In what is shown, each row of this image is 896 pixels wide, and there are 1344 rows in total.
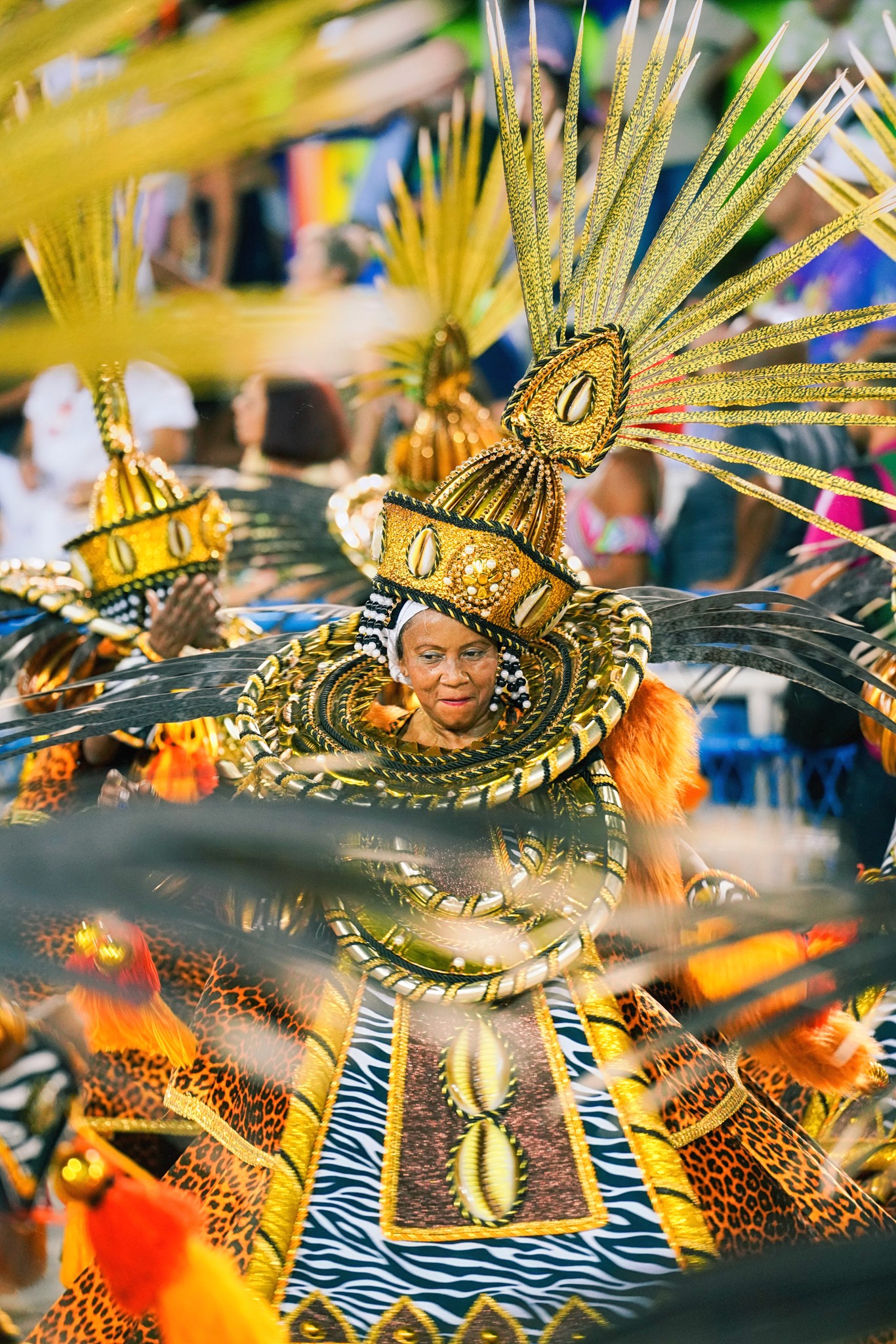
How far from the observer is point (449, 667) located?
1901 mm

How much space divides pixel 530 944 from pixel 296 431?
3.75 meters

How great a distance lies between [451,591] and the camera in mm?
1873

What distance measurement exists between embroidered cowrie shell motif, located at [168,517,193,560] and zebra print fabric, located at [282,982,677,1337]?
1559 mm

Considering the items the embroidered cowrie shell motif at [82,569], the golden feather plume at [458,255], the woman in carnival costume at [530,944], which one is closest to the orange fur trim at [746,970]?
the woman in carnival costume at [530,944]

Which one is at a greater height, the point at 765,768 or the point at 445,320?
the point at 445,320

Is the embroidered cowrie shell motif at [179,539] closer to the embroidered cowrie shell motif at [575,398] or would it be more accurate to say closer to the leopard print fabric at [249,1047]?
the embroidered cowrie shell motif at [575,398]

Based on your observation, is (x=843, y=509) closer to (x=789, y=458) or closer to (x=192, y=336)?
(x=789, y=458)

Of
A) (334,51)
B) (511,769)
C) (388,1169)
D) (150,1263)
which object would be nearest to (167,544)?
(511,769)

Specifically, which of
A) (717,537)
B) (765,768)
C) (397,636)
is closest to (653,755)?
(397,636)

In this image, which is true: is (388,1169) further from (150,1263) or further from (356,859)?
(356,859)

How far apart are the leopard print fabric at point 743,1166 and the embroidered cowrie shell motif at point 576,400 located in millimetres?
810

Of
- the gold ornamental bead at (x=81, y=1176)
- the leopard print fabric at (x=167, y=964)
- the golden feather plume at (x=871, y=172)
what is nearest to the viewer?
the gold ornamental bead at (x=81, y=1176)

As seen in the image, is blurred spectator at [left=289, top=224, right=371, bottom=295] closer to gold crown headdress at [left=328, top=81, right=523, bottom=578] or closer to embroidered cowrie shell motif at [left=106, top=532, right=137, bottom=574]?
gold crown headdress at [left=328, top=81, right=523, bottom=578]

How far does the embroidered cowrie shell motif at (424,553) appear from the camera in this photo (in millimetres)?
1878
